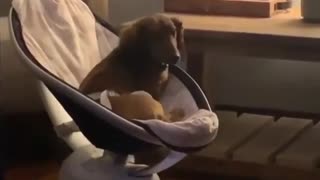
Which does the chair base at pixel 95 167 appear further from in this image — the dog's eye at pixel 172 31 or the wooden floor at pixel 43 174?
the wooden floor at pixel 43 174

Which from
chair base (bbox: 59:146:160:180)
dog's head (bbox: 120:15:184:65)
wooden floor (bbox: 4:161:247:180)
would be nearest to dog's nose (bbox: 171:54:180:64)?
dog's head (bbox: 120:15:184:65)

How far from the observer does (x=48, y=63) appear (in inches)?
75.5

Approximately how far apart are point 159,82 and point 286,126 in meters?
0.87

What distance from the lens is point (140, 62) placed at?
72.4 inches

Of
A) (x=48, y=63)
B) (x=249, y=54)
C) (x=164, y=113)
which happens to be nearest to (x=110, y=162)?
(x=164, y=113)

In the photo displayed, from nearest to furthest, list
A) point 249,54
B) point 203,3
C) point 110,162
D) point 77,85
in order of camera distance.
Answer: point 110,162, point 77,85, point 249,54, point 203,3

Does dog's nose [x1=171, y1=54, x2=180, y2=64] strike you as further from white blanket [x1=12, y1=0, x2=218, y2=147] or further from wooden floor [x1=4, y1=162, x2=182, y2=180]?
wooden floor [x1=4, y1=162, x2=182, y2=180]

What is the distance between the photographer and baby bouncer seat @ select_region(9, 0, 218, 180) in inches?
65.6

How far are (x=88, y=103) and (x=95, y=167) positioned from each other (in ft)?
0.66

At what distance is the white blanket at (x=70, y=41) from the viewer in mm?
1904

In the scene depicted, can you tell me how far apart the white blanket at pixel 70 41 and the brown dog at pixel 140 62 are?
0.06m

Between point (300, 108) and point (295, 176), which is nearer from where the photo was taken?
point (295, 176)

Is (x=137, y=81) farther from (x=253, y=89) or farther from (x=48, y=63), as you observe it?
(x=253, y=89)

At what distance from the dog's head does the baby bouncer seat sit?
0.37ft
